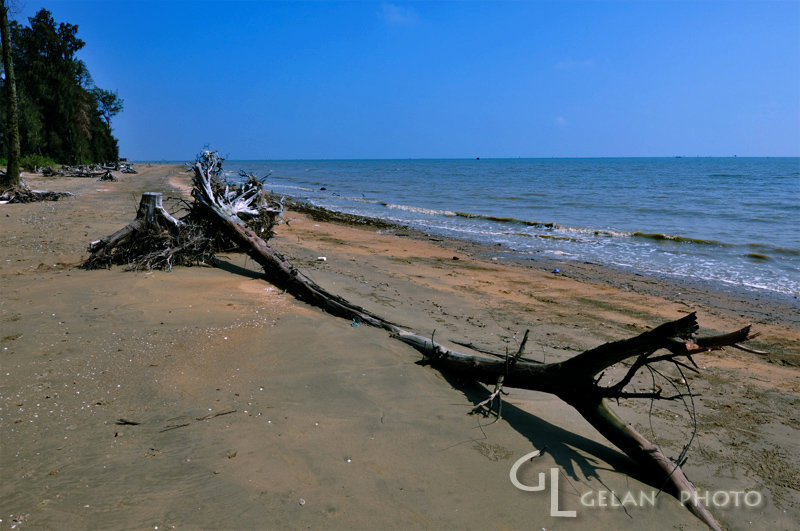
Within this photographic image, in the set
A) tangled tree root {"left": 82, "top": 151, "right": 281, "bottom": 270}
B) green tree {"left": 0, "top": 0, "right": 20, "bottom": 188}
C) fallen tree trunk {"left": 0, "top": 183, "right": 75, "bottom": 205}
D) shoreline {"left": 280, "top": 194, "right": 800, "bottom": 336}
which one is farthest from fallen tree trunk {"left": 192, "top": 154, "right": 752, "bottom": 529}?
green tree {"left": 0, "top": 0, "right": 20, "bottom": 188}

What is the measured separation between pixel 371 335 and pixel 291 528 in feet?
8.86

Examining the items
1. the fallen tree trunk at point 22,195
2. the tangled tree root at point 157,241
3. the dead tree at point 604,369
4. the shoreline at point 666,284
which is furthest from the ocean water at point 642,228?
the dead tree at point 604,369

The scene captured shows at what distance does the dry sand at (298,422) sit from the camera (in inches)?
100

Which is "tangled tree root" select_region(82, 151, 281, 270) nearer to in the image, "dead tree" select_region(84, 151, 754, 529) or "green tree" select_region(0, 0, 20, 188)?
"dead tree" select_region(84, 151, 754, 529)

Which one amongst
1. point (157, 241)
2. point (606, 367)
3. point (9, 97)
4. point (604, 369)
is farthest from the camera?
point (9, 97)

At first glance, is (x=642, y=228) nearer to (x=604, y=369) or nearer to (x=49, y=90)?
(x=604, y=369)

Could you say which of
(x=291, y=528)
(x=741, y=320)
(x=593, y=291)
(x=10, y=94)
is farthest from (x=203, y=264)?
(x=10, y=94)

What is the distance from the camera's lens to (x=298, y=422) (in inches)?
130

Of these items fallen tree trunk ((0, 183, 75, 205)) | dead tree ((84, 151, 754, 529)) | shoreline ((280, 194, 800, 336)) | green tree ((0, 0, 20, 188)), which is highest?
green tree ((0, 0, 20, 188))

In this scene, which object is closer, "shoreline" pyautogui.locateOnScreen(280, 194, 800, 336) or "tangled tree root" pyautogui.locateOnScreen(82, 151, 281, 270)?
"tangled tree root" pyautogui.locateOnScreen(82, 151, 281, 270)

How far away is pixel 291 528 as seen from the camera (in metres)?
2.38

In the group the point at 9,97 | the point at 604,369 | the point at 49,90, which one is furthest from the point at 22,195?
the point at 49,90

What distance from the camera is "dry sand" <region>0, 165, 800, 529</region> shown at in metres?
2.55

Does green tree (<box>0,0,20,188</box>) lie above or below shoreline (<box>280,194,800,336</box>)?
above
